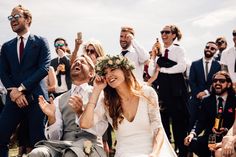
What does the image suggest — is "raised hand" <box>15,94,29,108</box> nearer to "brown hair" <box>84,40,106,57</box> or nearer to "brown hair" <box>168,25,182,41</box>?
"brown hair" <box>84,40,106,57</box>

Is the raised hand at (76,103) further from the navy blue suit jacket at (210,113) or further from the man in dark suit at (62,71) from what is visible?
the man in dark suit at (62,71)

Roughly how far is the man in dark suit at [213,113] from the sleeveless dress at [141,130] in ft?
6.51

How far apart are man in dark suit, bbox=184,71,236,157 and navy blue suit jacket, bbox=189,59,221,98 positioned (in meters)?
1.41

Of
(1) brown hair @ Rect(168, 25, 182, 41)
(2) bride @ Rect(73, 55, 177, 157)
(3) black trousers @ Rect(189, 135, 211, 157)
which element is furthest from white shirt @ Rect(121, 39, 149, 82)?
(2) bride @ Rect(73, 55, 177, 157)

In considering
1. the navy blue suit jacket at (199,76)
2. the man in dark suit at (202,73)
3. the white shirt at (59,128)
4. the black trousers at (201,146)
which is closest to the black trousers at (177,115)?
the man in dark suit at (202,73)

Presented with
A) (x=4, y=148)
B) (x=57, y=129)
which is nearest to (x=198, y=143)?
(x=57, y=129)

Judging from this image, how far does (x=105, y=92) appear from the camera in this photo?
4.54 metres

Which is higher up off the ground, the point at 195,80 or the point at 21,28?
the point at 21,28

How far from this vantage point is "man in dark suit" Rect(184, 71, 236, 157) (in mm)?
6145

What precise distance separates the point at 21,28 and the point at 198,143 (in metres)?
3.14

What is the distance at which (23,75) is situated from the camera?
5586 mm

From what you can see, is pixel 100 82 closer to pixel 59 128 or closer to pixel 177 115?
pixel 59 128

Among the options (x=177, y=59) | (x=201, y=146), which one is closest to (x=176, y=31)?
(x=177, y=59)

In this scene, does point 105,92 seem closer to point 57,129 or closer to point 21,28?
point 57,129
